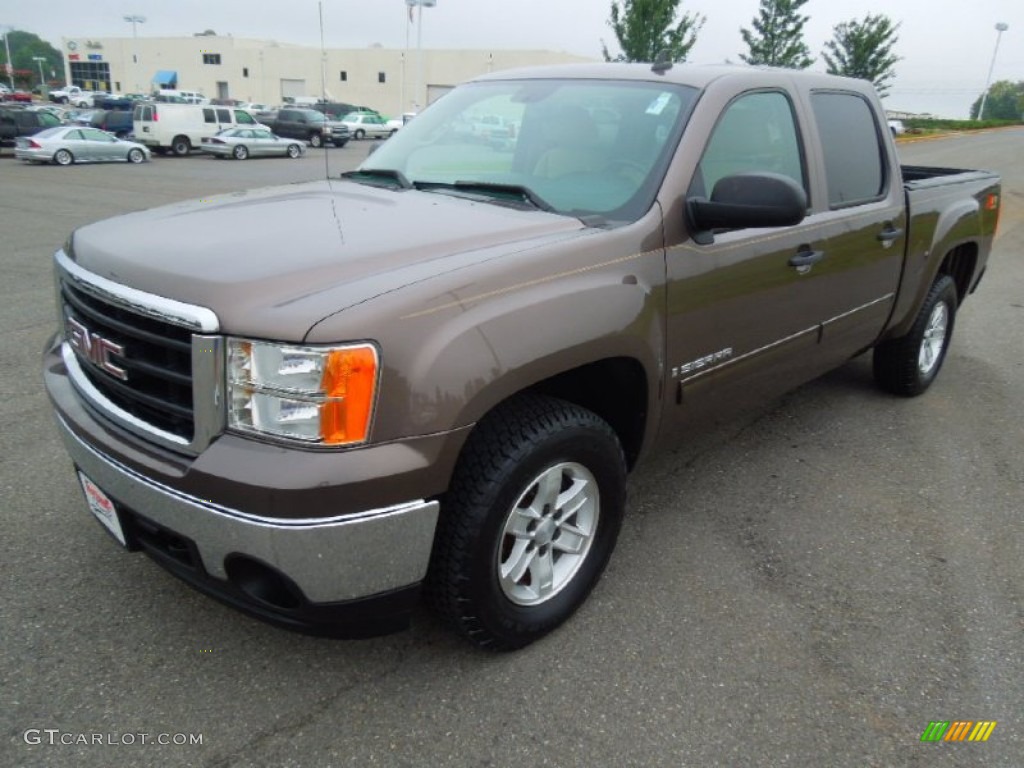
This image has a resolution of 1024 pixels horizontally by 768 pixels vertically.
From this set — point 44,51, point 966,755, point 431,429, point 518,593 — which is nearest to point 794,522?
point 966,755

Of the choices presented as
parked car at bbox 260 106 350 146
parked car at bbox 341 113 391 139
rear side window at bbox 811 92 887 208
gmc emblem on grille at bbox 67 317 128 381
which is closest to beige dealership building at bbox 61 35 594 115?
parked car at bbox 341 113 391 139

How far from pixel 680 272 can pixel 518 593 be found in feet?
3.98

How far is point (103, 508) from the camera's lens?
2414 millimetres

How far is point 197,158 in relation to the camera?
29.4 metres

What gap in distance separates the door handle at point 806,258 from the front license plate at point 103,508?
105 inches

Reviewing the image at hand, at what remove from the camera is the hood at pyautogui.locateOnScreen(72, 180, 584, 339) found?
201 centimetres

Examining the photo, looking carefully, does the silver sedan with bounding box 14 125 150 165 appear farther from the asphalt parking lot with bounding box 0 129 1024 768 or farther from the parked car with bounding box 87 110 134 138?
the asphalt parking lot with bounding box 0 129 1024 768

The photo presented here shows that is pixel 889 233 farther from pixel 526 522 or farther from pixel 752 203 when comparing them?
pixel 526 522

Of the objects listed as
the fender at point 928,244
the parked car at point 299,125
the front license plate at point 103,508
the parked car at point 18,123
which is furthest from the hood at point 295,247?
the parked car at point 299,125

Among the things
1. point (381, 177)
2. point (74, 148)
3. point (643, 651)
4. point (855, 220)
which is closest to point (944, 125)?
point (74, 148)

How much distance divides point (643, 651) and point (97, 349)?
6.32 ft

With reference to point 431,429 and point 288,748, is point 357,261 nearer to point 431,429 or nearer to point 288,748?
point 431,429

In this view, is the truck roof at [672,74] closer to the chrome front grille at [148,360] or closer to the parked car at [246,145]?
the chrome front grille at [148,360]

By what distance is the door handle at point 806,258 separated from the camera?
330 cm
